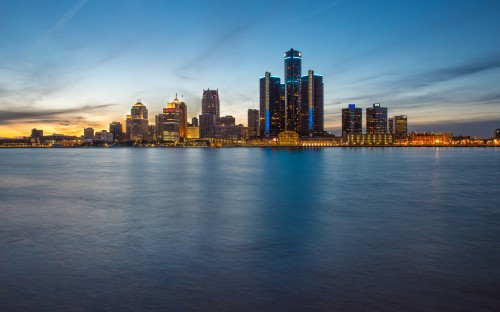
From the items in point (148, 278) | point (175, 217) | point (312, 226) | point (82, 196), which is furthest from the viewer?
point (82, 196)

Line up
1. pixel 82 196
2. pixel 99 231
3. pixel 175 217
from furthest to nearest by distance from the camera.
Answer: pixel 82 196 < pixel 175 217 < pixel 99 231

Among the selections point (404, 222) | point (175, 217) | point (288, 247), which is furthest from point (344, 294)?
point (175, 217)

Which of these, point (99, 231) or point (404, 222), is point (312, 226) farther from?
point (99, 231)

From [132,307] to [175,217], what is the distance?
43.4 ft

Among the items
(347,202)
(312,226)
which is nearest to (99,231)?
(312,226)

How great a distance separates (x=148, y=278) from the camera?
11945 mm

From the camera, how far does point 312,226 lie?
2038 cm

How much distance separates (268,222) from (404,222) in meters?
7.73

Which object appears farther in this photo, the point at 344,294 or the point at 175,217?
the point at 175,217

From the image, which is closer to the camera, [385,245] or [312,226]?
[385,245]

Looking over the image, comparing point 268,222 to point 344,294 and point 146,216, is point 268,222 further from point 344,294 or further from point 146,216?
point 344,294

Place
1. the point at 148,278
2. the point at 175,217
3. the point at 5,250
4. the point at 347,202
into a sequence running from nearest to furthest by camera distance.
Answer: the point at 148,278 < the point at 5,250 < the point at 175,217 < the point at 347,202

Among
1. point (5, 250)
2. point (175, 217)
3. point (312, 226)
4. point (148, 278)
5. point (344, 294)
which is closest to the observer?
point (344, 294)

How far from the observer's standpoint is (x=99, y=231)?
62.5ft
